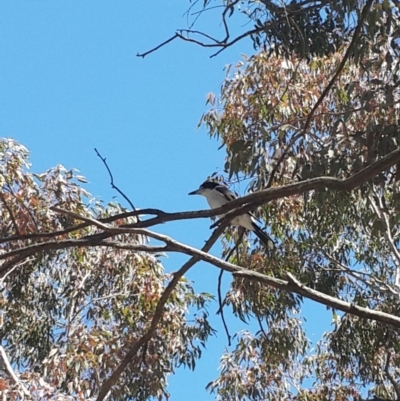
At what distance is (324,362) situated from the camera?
302 inches

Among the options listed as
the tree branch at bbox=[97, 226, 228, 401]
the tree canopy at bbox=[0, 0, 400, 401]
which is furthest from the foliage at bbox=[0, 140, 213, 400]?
the tree branch at bbox=[97, 226, 228, 401]

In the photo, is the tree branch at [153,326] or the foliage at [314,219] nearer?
the tree branch at [153,326]

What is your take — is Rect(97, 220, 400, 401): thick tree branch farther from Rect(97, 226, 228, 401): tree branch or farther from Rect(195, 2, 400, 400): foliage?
Rect(195, 2, 400, 400): foliage

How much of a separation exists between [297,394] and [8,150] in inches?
136

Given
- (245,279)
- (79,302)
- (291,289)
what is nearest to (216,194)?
(245,279)

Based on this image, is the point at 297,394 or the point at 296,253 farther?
the point at 297,394

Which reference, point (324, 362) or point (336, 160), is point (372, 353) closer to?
point (324, 362)

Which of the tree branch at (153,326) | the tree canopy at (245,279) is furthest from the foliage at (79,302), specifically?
the tree branch at (153,326)

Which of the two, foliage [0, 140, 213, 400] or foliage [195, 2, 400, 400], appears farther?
foliage [0, 140, 213, 400]

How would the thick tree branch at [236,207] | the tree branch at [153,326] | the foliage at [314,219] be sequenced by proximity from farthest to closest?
1. the foliage at [314,219]
2. the tree branch at [153,326]
3. the thick tree branch at [236,207]

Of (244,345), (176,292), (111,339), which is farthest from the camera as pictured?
(244,345)

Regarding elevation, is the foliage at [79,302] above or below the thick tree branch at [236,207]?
above

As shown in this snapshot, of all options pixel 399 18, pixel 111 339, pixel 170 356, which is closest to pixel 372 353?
pixel 170 356

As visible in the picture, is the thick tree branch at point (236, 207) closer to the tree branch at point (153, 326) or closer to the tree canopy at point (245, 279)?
the tree branch at point (153, 326)
